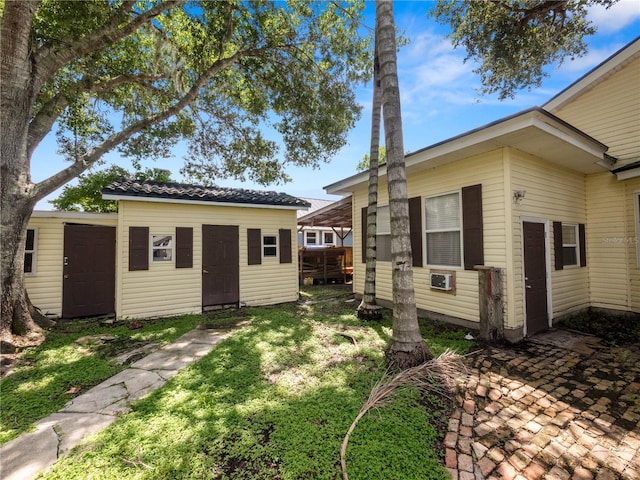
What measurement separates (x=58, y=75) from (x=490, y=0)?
1101 cm

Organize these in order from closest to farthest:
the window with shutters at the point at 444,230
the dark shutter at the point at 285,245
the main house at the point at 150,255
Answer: the window with shutters at the point at 444,230
the main house at the point at 150,255
the dark shutter at the point at 285,245

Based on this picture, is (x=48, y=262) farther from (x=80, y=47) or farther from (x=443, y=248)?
(x=443, y=248)

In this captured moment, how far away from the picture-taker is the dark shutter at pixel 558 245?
5.64 metres

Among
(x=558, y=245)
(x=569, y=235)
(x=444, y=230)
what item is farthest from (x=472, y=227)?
(x=569, y=235)

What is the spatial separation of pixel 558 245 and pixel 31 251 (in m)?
11.4

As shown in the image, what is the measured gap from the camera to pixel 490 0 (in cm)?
662

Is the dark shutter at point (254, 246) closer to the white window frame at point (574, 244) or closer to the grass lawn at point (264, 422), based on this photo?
the grass lawn at point (264, 422)

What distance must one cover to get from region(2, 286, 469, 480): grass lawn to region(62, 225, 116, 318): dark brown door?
2161 millimetres

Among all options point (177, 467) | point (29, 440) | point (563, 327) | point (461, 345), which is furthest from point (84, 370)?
point (563, 327)

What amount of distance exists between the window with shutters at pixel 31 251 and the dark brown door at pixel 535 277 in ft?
33.2

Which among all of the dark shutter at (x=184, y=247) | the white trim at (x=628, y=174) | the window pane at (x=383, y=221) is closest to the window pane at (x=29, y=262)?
the dark shutter at (x=184, y=247)

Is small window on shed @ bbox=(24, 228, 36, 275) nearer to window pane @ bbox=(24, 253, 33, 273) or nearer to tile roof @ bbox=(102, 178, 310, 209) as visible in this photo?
window pane @ bbox=(24, 253, 33, 273)

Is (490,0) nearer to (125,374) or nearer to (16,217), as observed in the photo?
(125,374)

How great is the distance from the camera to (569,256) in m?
6.12
